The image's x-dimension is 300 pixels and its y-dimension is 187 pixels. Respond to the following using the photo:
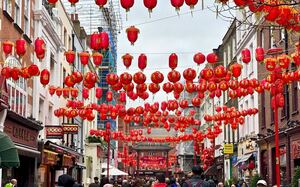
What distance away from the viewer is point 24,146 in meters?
24.0

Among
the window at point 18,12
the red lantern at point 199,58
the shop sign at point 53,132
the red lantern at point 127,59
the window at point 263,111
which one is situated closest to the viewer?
the red lantern at point 127,59

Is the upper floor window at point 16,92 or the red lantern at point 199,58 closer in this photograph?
the red lantern at point 199,58

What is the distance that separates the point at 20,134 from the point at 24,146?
82cm

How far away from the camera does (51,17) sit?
1254 inches

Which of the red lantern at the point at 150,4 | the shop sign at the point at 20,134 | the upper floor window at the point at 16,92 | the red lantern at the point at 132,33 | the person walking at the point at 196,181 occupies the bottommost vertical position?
the person walking at the point at 196,181

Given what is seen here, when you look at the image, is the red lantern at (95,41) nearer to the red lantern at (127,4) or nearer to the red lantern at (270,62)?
the red lantern at (127,4)

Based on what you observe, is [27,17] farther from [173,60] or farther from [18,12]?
[173,60]

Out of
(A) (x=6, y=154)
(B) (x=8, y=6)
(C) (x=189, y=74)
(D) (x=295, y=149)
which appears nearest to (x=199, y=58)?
(C) (x=189, y=74)

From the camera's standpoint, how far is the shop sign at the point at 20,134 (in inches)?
848

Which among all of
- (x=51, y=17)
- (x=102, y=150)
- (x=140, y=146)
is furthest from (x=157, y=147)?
(x=51, y=17)

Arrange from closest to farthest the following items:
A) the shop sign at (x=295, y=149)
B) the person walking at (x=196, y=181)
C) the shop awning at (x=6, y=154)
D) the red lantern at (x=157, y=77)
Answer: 1. the person walking at (x=196, y=181)
2. the shop awning at (x=6, y=154)
3. the red lantern at (x=157, y=77)
4. the shop sign at (x=295, y=149)

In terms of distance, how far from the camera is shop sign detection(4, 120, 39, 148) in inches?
848

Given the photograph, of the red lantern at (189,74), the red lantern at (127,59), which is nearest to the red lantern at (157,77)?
the red lantern at (189,74)

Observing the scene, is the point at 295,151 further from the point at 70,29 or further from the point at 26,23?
the point at 70,29
